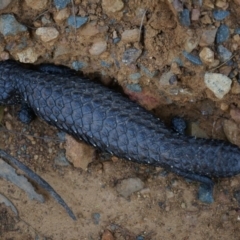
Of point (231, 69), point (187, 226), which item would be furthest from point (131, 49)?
point (187, 226)

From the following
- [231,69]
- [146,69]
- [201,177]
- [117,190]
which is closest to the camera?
[231,69]

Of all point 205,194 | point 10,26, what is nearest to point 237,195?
point 205,194

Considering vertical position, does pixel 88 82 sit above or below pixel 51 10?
below

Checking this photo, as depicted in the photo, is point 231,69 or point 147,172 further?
point 147,172

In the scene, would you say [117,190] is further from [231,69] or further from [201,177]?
[231,69]

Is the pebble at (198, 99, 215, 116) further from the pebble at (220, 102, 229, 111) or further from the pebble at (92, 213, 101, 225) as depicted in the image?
the pebble at (92, 213, 101, 225)

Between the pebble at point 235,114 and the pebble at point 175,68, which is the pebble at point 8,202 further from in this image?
the pebble at point 235,114

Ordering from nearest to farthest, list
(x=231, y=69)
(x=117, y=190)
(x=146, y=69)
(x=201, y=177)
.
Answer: (x=231, y=69)
(x=146, y=69)
(x=201, y=177)
(x=117, y=190)

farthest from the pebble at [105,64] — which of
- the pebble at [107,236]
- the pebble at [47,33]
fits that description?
the pebble at [107,236]
